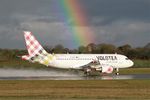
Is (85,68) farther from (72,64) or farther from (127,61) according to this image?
(127,61)

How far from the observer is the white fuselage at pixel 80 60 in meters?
68.4

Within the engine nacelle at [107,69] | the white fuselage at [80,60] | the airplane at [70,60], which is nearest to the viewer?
the engine nacelle at [107,69]

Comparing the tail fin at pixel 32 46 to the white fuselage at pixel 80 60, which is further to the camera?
the tail fin at pixel 32 46

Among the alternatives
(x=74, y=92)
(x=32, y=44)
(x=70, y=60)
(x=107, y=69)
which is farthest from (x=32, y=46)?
(x=74, y=92)

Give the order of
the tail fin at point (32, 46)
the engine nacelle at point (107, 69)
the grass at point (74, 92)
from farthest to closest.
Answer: the tail fin at point (32, 46) < the engine nacelle at point (107, 69) < the grass at point (74, 92)

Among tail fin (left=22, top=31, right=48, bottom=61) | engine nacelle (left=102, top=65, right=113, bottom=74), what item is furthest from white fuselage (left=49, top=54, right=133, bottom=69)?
engine nacelle (left=102, top=65, right=113, bottom=74)

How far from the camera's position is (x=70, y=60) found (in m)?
68.4

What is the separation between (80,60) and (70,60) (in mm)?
1911

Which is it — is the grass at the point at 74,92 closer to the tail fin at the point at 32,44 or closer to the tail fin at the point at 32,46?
the tail fin at the point at 32,46

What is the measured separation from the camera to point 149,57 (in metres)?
136

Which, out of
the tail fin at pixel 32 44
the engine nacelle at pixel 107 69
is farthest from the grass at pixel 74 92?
the tail fin at pixel 32 44

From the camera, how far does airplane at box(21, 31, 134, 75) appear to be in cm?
6719

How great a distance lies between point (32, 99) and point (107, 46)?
464 feet

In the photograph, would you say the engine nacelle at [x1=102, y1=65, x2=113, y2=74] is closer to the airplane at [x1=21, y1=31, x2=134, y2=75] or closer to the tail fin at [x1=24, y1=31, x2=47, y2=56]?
the airplane at [x1=21, y1=31, x2=134, y2=75]
